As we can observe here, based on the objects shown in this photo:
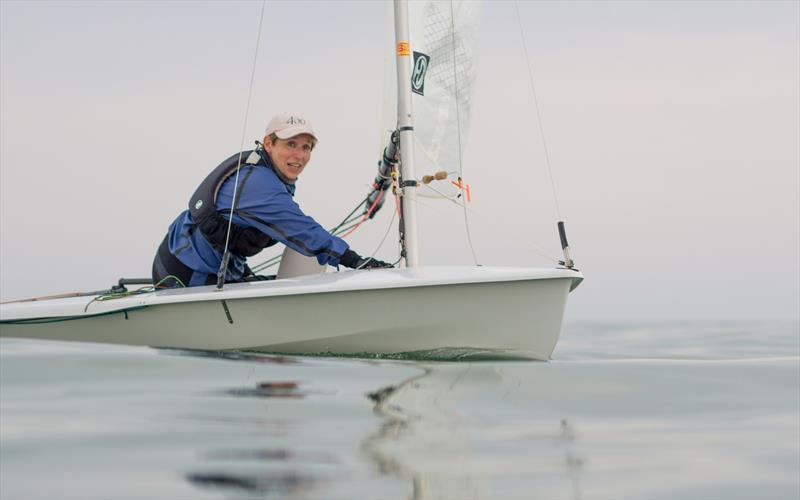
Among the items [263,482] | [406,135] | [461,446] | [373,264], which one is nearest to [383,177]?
[406,135]

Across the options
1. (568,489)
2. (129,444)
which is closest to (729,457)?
(568,489)

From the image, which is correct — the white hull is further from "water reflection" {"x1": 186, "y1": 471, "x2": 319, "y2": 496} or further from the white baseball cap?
"water reflection" {"x1": 186, "y1": 471, "x2": 319, "y2": 496}

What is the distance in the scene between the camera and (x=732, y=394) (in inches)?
144

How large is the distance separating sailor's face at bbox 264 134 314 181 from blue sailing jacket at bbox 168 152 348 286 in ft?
0.16

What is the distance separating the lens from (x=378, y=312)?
4.53 meters

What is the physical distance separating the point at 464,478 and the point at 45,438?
1257 mm

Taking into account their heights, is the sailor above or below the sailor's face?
below

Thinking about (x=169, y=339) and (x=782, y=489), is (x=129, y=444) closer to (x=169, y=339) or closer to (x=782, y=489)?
(x=782, y=489)

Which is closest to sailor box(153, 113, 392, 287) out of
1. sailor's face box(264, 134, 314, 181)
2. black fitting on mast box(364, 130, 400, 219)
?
sailor's face box(264, 134, 314, 181)

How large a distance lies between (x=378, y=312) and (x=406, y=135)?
1317mm

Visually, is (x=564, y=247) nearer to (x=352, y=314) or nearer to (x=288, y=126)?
(x=352, y=314)

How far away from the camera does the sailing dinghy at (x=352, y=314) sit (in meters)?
4.46

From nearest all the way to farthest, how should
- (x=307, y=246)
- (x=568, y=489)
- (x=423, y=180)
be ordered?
(x=568, y=489) → (x=307, y=246) → (x=423, y=180)

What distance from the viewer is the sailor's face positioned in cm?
519
